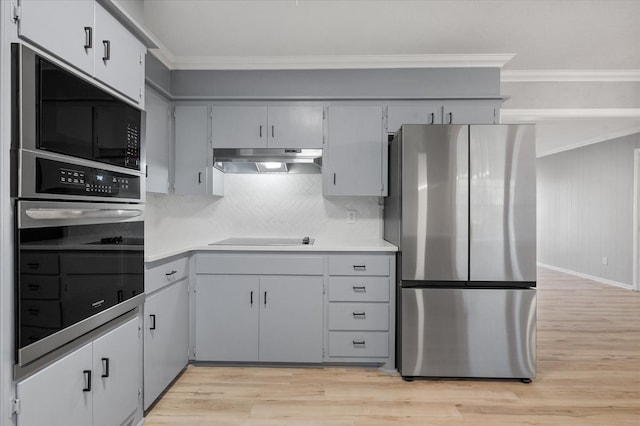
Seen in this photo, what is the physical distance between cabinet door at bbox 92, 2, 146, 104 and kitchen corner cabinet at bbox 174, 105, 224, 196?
1201mm

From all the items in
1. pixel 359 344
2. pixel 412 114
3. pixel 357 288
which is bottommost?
pixel 359 344

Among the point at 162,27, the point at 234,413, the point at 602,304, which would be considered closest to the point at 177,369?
the point at 234,413

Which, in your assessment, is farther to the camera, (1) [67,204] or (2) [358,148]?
(2) [358,148]

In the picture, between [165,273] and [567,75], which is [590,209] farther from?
[165,273]

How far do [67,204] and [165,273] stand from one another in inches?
44.6

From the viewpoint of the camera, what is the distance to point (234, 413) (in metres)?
2.31

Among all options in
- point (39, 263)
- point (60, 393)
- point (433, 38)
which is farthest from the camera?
point (433, 38)

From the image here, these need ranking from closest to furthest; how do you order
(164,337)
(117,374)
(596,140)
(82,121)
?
(82,121)
(117,374)
(164,337)
(596,140)

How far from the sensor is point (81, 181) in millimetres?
1520

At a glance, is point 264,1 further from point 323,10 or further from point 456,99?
point 456,99

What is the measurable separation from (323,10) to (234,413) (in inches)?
103

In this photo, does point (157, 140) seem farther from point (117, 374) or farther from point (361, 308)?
point (361, 308)

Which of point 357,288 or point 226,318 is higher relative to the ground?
point 357,288

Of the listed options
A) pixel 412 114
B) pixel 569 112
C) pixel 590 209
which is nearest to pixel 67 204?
pixel 412 114
